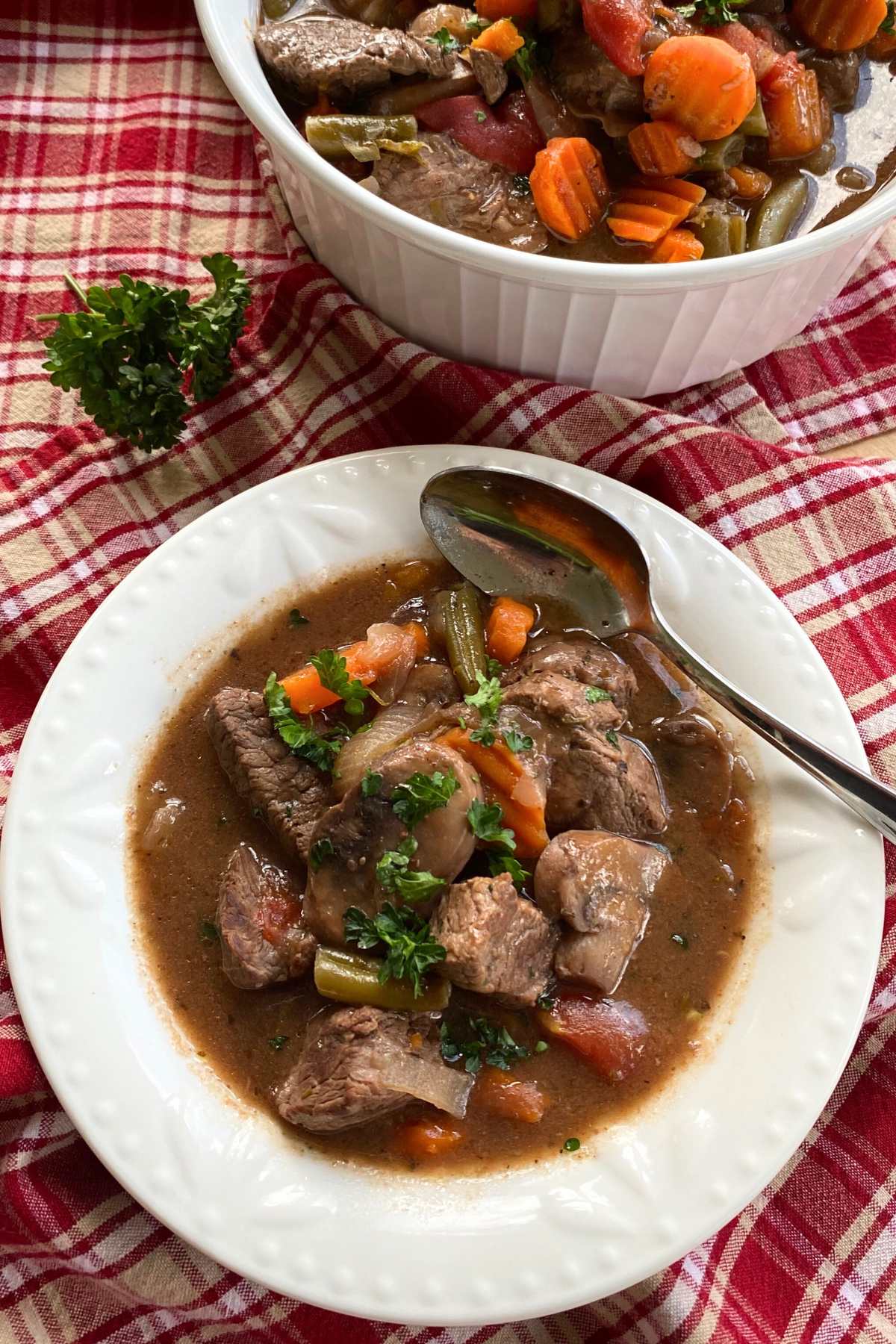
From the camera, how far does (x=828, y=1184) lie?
10.0ft

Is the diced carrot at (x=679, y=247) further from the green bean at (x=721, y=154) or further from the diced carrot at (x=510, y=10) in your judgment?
the diced carrot at (x=510, y=10)

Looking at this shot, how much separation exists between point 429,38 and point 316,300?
76cm

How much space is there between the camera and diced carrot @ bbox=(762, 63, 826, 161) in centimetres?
305

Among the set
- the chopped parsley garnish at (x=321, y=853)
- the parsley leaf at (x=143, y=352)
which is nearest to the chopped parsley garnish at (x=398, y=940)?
the chopped parsley garnish at (x=321, y=853)

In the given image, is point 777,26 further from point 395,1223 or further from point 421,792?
point 395,1223

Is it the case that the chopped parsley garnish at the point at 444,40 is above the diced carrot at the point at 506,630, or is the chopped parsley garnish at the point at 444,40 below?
above

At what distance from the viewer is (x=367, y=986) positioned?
105 inches

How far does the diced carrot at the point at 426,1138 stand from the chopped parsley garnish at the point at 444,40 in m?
2.64

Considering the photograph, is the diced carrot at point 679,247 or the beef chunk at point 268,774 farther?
the diced carrot at point 679,247

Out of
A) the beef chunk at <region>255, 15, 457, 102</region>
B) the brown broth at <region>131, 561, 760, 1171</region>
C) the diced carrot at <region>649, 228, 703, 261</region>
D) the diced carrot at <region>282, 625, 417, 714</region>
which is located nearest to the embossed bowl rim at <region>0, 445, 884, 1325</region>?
the brown broth at <region>131, 561, 760, 1171</region>

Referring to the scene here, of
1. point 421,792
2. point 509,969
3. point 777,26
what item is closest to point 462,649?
point 421,792

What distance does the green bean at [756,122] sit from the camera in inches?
118

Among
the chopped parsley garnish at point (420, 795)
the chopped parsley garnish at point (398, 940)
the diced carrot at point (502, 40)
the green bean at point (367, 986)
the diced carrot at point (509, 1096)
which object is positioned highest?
the diced carrot at point (502, 40)

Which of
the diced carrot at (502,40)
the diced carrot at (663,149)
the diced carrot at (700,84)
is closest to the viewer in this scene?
the diced carrot at (700,84)
